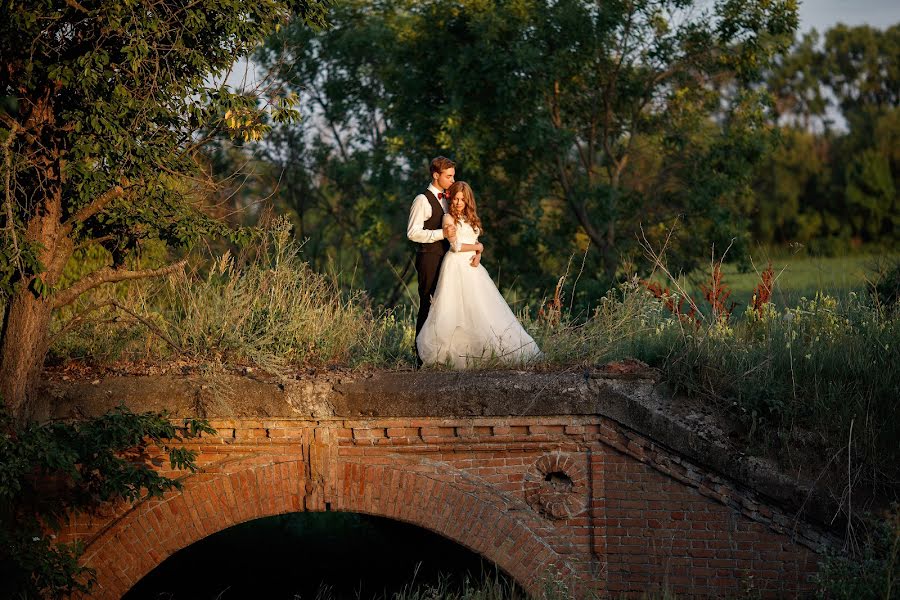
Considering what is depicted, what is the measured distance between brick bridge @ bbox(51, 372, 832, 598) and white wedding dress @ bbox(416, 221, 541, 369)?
0.71 m

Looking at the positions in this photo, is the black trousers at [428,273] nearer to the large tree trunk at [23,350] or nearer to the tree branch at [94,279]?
the tree branch at [94,279]

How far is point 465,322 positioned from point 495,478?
154 cm

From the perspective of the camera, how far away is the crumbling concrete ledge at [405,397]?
7.75 metres

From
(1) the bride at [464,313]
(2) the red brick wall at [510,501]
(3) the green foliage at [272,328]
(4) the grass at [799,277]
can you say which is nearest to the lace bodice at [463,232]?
(1) the bride at [464,313]

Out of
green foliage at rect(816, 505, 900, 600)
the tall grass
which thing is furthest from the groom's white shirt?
green foliage at rect(816, 505, 900, 600)

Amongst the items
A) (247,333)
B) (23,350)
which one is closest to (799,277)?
(247,333)

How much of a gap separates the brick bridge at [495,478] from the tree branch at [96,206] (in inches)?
55.8

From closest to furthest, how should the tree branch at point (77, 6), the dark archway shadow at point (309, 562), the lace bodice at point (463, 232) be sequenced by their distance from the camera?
the tree branch at point (77, 6)
the lace bodice at point (463, 232)
the dark archway shadow at point (309, 562)

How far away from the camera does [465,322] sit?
876 cm

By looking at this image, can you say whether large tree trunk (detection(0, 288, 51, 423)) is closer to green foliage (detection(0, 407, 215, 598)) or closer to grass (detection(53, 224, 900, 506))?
green foliage (detection(0, 407, 215, 598))

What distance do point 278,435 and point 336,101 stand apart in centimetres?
1220

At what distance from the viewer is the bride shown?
866 cm

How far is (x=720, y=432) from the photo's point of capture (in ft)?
25.1

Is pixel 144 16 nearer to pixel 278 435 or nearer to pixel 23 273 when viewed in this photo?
pixel 23 273
